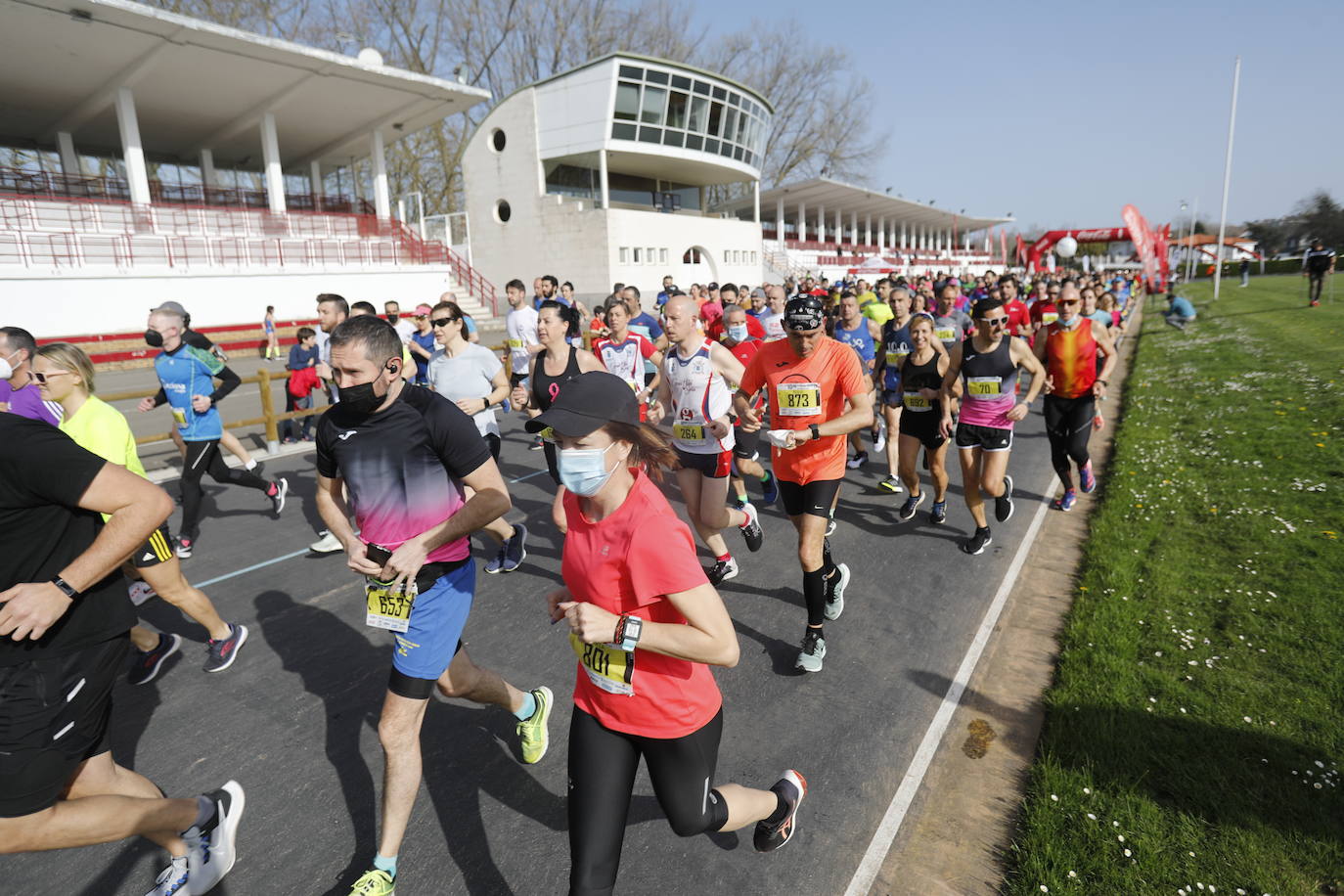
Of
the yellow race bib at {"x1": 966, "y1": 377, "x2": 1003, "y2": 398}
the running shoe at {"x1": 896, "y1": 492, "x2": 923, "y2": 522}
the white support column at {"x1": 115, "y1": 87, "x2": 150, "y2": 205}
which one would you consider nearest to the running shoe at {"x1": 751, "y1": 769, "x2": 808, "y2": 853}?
the yellow race bib at {"x1": 966, "y1": 377, "x2": 1003, "y2": 398}

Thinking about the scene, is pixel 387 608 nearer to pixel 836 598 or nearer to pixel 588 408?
pixel 588 408

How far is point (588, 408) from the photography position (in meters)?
2.14

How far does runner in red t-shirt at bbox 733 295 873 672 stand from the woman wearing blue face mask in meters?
2.14

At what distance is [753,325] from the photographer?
34.5ft

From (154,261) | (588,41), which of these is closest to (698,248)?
(588,41)

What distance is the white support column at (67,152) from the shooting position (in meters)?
31.3

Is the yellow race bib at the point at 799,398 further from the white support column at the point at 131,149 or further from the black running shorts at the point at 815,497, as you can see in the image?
the white support column at the point at 131,149

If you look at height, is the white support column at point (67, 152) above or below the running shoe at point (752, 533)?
above

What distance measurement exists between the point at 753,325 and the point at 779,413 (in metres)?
5.80

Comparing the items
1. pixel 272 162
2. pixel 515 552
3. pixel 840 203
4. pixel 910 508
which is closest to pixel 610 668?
pixel 515 552

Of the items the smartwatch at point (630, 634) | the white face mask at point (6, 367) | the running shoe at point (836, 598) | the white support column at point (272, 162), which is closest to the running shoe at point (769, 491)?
the running shoe at point (836, 598)

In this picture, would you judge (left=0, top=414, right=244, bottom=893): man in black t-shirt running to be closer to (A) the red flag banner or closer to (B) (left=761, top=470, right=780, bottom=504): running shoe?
(B) (left=761, top=470, right=780, bottom=504): running shoe

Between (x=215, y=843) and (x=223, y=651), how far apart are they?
201cm

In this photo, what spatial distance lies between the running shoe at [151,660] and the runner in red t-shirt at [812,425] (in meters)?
→ 4.19
